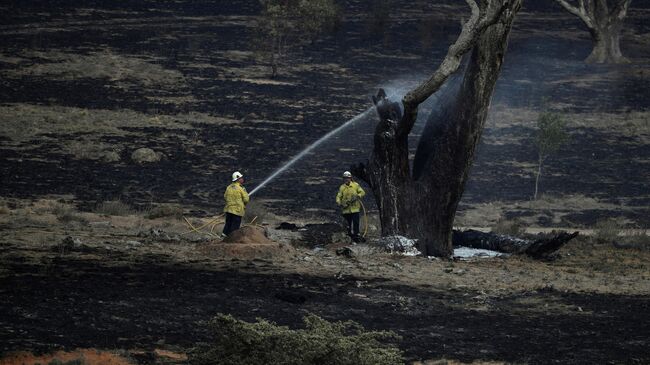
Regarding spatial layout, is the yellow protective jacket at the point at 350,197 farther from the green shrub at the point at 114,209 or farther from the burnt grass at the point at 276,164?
the green shrub at the point at 114,209

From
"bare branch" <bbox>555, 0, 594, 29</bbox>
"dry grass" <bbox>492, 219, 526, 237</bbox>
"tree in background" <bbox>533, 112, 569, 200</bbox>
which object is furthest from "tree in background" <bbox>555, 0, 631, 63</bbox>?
"dry grass" <bbox>492, 219, 526, 237</bbox>

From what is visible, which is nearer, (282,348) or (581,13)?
(282,348)

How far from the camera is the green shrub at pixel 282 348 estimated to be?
11281 mm

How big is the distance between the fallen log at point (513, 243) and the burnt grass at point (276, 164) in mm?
2892

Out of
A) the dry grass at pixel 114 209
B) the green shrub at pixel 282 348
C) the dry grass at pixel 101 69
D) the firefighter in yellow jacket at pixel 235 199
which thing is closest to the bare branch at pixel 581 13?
the dry grass at pixel 101 69

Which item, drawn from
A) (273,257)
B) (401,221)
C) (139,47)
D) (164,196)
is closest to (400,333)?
(273,257)

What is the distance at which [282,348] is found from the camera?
449 inches

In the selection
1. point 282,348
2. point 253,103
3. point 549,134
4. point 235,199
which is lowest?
point 253,103

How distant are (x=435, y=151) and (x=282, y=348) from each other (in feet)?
36.6

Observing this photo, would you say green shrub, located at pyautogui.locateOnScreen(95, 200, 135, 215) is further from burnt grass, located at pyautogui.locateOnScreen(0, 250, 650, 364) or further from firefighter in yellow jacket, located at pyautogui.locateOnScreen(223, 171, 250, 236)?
burnt grass, located at pyautogui.locateOnScreen(0, 250, 650, 364)

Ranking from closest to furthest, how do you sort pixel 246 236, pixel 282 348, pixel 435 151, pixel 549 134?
pixel 282 348 → pixel 246 236 → pixel 435 151 → pixel 549 134

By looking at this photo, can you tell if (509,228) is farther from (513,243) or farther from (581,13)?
(581,13)

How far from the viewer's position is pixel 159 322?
14.7m

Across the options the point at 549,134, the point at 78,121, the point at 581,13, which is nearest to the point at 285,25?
the point at 78,121
